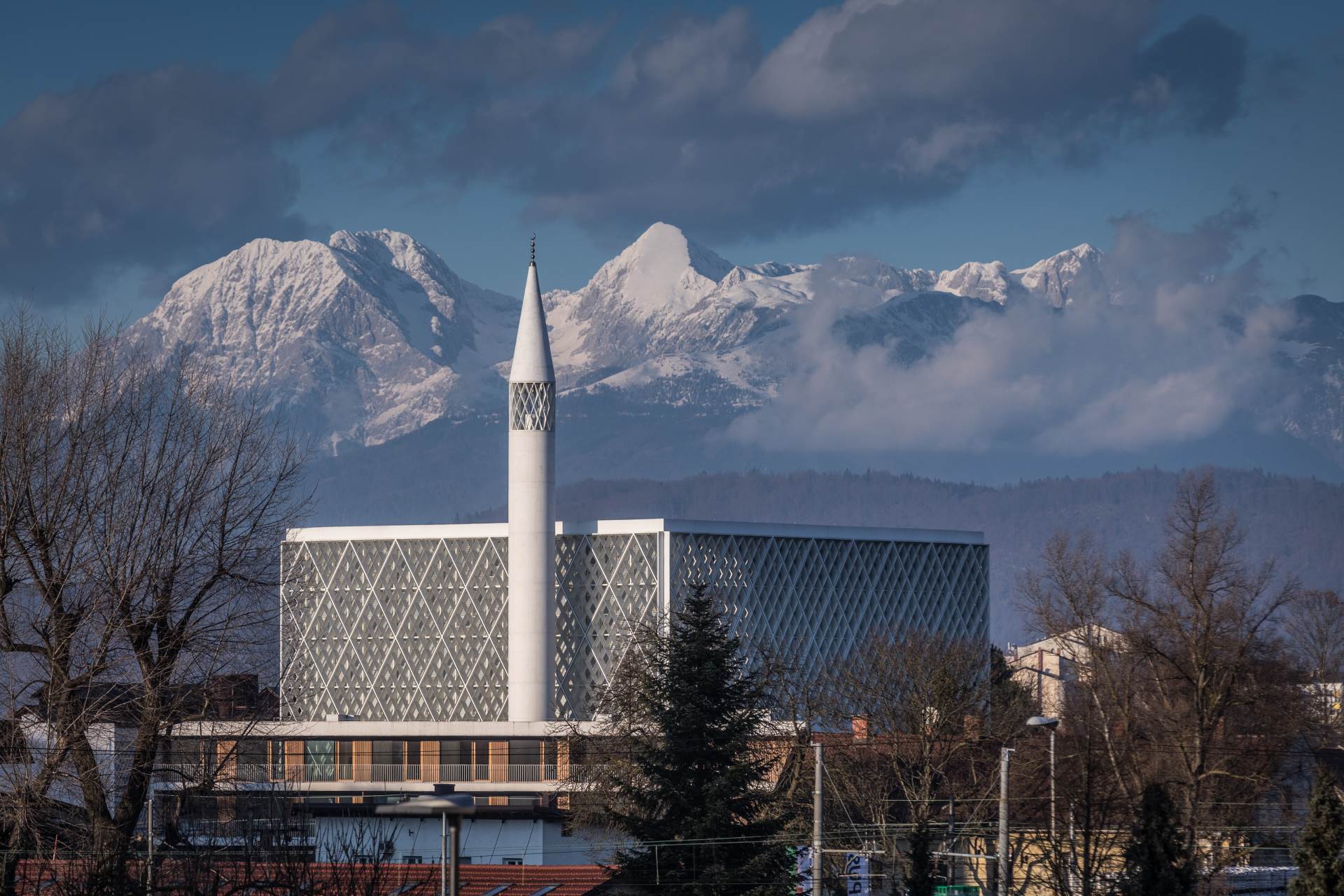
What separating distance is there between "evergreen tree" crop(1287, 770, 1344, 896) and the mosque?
66333mm

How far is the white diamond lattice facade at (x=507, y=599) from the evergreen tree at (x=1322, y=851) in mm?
79806

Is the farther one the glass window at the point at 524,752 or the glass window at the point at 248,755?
the glass window at the point at 524,752

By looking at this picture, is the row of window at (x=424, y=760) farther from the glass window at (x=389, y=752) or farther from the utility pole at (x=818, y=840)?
the utility pole at (x=818, y=840)

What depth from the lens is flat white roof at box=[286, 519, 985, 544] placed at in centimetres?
12462

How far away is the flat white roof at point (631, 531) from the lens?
409 feet

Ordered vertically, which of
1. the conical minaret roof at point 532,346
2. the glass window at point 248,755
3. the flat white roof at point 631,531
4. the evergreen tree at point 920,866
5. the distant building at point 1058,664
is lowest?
the evergreen tree at point 920,866

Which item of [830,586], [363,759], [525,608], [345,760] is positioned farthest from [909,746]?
[830,586]

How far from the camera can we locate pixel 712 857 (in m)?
47.2

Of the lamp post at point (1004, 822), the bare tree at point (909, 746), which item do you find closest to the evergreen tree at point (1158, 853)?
the lamp post at point (1004, 822)

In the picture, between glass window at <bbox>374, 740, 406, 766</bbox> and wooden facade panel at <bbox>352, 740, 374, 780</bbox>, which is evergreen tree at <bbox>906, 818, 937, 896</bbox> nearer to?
glass window at <bbox>374, 740, 406, 766</bbox>

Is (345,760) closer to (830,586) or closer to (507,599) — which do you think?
(507,599)

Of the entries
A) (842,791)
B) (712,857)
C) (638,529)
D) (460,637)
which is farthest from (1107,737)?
(460,637)

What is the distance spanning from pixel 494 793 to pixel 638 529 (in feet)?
70.0

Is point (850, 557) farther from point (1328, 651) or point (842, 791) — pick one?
point (842, 791)
